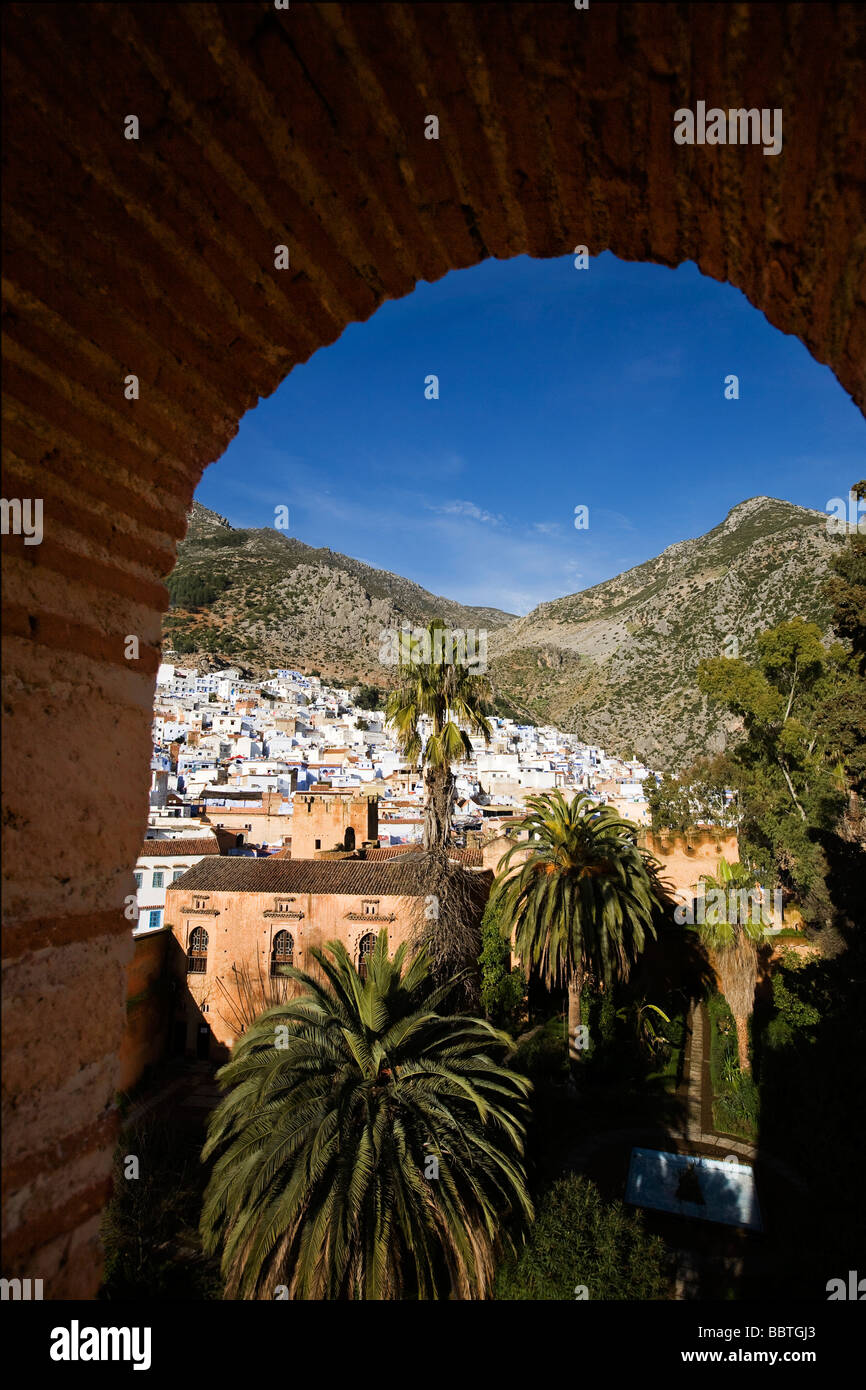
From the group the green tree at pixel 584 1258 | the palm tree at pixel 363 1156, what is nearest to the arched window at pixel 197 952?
the palm tree at pixel 363 1156

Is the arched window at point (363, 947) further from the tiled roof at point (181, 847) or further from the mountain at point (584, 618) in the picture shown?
the mountain at point (584, 618)

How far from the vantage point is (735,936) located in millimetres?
15453

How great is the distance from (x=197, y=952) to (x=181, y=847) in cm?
672

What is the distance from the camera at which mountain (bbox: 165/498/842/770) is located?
153 ft

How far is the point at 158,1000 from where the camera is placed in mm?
17469

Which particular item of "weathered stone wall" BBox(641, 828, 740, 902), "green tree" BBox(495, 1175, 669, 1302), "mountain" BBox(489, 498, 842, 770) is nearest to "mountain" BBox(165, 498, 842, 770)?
"mountain" BBox(489, 498, 842, 770)

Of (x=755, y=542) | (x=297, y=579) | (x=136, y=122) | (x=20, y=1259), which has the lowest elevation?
(x=20, y=1259)

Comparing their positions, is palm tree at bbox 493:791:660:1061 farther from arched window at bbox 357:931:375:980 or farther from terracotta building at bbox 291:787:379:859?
terracotta building at bbox 291:787:379:859

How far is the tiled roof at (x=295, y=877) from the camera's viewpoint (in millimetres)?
17344

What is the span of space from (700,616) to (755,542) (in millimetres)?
6889

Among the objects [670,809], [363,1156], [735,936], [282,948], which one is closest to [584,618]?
[670,809]

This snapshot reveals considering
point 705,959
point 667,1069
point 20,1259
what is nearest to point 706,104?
point 20,1259

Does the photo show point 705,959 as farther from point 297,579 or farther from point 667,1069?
point 297,579

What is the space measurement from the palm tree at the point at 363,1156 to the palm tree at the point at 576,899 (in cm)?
369
